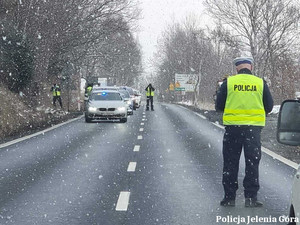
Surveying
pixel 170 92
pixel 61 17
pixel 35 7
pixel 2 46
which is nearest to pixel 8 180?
pixel 2 46

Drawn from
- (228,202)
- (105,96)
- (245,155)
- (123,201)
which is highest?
(245,155)

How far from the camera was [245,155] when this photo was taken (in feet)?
22.5

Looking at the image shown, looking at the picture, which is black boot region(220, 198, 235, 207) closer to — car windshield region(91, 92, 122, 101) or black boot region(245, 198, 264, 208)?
black boot region(245, 198, 264, 208)

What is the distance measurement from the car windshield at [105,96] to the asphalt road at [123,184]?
10798 millimetres

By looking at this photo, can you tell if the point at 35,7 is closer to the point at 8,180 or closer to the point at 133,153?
the point at 133,153

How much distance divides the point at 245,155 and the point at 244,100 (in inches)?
26.0

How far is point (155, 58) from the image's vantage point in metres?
100

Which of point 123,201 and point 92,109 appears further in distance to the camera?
point 92,109

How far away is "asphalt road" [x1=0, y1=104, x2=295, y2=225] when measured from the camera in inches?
257

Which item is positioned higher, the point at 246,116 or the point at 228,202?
the point at 246,116

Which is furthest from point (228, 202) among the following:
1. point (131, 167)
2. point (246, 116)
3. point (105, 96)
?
point (105, 96)

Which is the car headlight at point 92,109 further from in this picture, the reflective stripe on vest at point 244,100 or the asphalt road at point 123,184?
the reflective stripe on vest at point 244,100

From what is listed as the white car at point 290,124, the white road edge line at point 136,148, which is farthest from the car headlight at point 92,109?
the white car at point 290,124

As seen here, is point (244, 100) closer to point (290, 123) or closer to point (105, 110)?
point (290, 123)
